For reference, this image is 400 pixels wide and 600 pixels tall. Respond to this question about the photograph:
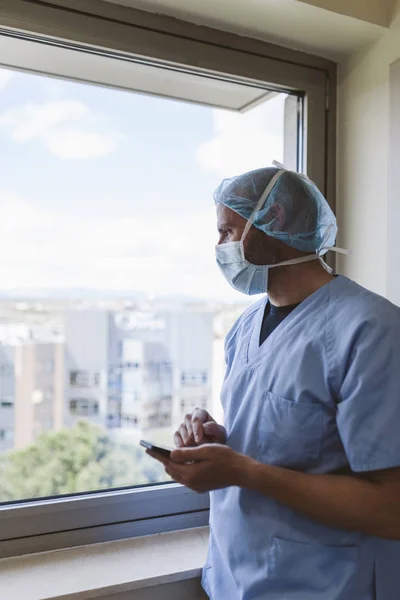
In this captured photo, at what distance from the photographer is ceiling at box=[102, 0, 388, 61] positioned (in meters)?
1.25

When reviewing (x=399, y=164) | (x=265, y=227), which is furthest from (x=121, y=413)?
(x=399, y=164)

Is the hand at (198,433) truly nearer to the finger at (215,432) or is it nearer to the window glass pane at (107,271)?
the finger at (215,432)

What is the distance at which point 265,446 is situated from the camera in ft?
3.08

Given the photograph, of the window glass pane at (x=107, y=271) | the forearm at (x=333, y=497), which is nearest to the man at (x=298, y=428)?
the forearm at (x=333, y=497)

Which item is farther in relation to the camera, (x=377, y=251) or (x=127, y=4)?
(x=377, y=251)

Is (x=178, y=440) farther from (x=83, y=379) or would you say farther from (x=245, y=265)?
(x=83, y=379)

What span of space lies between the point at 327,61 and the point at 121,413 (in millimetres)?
1168

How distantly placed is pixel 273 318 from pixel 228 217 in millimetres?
223

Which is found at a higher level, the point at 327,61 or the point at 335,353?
the point at 327,61

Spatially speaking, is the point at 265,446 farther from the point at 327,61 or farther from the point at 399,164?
the point at 327,61

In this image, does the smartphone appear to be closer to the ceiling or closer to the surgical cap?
the surgical cap

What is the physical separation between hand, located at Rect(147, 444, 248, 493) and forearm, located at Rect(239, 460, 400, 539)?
0.01 meters

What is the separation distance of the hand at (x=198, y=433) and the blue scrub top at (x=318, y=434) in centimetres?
6

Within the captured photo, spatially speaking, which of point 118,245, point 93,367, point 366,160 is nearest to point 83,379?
point 93,367
